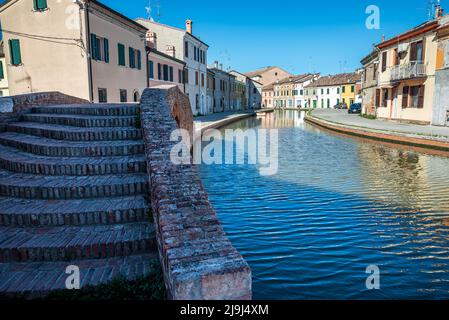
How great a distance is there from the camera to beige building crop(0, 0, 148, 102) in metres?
16.7

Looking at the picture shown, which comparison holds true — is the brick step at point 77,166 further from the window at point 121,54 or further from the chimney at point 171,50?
the chimney at point 171,50

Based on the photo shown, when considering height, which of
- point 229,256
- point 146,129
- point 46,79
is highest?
point 46,79

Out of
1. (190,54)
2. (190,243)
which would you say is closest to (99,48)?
(190,243)

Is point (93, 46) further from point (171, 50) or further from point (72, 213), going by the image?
point (171, 50)

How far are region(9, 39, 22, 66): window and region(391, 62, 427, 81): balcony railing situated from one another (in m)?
24.6

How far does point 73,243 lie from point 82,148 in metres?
2.73

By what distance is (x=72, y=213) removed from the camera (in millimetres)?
4586

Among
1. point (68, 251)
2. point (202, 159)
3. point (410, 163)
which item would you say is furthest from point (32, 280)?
point (410, 163)

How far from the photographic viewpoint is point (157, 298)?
3.35 m

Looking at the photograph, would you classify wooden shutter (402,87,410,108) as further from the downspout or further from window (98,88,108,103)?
the downspout

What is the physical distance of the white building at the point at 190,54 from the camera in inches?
1361

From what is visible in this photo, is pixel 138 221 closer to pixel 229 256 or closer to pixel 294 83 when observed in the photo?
pixel 229 256

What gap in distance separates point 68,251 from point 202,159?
10457 millimetres

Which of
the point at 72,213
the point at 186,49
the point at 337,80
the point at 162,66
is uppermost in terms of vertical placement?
the point at 186,49
